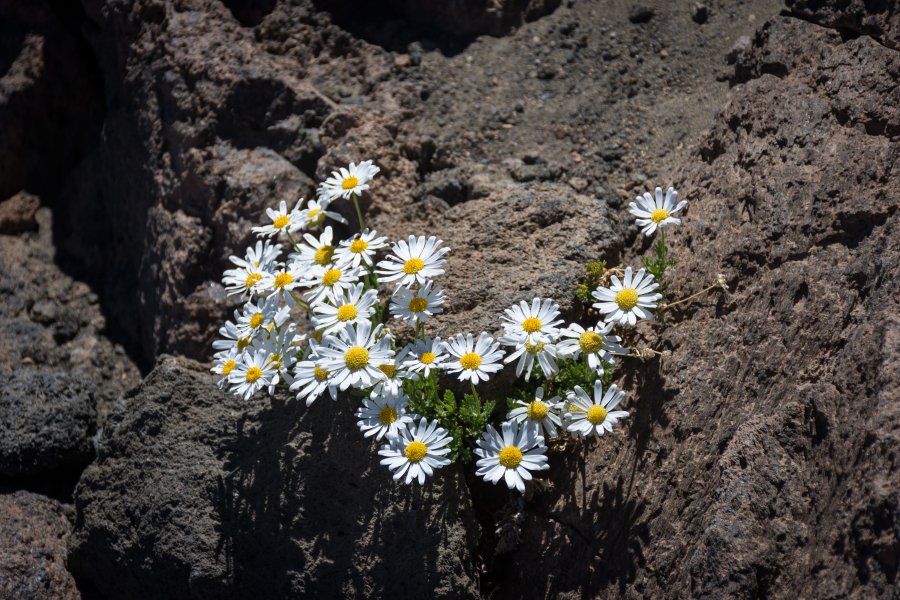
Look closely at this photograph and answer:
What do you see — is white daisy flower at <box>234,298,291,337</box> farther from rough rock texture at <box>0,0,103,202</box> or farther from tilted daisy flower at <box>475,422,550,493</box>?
rough rock texture at <box>0,0,103,202</box>

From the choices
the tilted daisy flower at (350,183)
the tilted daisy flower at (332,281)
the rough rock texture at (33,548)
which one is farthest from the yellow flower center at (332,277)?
the rough rock texture at (33,548)

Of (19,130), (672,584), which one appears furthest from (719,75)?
(19,130)

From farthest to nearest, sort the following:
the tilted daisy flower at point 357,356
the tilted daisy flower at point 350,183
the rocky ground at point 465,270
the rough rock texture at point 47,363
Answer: the rough rock texture at point 47,363 → the tilted daisy flower at point 350,183 → the tilted daisy flower at point 357,356 → the rocky ground at point 465,270

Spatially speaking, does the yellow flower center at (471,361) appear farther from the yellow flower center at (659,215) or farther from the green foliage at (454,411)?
the yellow flower center at (659,215)

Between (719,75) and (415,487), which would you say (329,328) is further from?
(719,75)

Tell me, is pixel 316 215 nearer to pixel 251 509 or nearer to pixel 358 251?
pixel 358 251

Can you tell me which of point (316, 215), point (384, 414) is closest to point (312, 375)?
point (384, 414)
